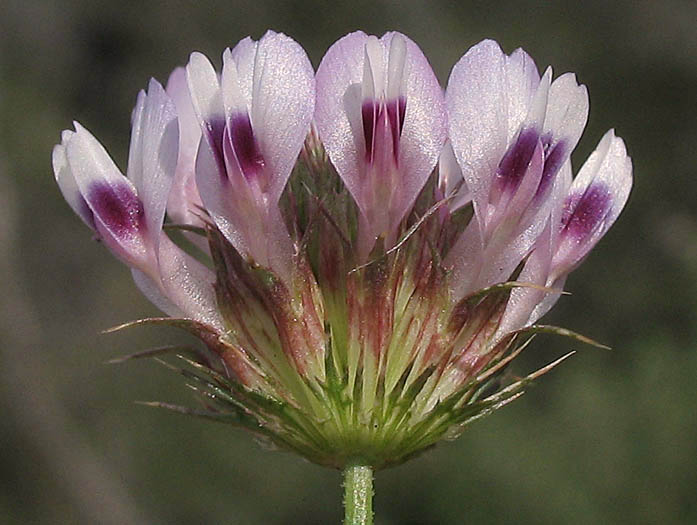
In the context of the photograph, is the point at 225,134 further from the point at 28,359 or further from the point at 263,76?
the point at 28,359

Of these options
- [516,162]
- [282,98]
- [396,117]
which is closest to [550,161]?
[516,162]

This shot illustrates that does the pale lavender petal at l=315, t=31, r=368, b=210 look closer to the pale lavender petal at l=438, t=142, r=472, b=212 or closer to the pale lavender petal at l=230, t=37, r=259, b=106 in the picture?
the pale lavender petal at l=230, t=37, r=259, b=106

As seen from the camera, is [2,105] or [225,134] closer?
[225,134]

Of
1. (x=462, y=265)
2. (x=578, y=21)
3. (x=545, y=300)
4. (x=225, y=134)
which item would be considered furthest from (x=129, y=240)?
(x=578, y=21)

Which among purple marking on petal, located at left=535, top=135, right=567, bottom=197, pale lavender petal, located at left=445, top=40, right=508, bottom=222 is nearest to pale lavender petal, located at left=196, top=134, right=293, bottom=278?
pale lavender petal, located at left=445, top=40, right=508, bottom=222

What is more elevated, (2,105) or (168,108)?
(2,105)

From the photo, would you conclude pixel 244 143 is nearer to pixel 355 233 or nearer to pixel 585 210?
pixel 355 233

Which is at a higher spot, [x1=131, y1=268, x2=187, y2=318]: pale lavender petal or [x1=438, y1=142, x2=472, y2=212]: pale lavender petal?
[x1=438, y1=142, x2=472, y2=212]: pale lavender petal
